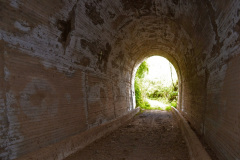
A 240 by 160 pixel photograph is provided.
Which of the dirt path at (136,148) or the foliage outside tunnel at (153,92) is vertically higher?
the foliage outside tunnel at (153,92)

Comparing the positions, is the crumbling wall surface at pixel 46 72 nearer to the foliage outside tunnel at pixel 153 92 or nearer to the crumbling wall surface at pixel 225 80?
the crumbling wall surface at pixel 225 80

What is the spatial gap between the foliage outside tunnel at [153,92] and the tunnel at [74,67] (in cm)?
1190

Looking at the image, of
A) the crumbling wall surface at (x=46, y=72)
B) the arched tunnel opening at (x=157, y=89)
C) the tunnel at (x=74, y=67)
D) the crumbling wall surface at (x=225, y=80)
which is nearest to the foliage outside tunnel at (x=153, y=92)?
the arched tunnel opening at (x=157, y=89)

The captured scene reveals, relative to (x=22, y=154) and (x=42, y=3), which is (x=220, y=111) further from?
(x=42, y=3)

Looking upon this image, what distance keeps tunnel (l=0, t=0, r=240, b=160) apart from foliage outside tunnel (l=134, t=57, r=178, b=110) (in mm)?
11896

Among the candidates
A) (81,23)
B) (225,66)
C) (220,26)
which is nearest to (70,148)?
(81,23)

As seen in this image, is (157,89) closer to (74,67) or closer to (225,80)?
(74,67)

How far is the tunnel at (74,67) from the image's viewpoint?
121 inches

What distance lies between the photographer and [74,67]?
16.9 feet

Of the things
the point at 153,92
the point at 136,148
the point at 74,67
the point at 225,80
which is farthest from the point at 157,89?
the point at 225,80

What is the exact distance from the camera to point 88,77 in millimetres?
5934

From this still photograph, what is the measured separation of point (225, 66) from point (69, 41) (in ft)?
11.6

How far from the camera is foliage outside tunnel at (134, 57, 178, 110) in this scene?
1873 centimetres

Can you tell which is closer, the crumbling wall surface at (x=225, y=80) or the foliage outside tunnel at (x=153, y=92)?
the crumbling wall surface at (x=225, y=80)
